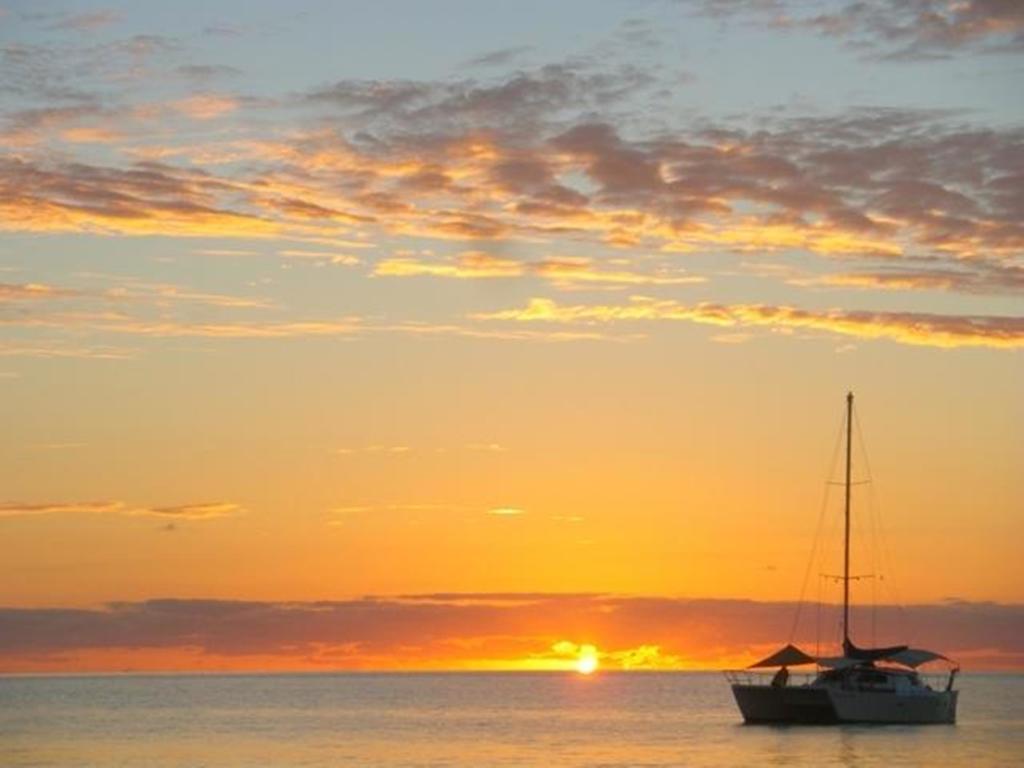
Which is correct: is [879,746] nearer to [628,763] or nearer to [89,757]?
[628,763]

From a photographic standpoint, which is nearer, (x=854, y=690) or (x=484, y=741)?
(x=854, y=690)

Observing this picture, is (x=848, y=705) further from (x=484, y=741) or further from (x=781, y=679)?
(x=484, y=741)

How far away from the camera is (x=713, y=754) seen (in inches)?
4363

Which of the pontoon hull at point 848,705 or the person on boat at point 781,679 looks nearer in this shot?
the pontoon hull at point 848,705

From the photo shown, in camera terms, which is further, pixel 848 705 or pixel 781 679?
pixel 781 679

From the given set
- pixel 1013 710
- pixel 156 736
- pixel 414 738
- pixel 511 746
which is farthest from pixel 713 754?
pixel 1013 710

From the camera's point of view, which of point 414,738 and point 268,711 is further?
point 268,711

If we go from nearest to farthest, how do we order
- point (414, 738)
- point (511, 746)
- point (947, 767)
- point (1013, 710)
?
1. point (947, 767)
2. point (511, 746)
3. point (414, 738)
4. point (1013, 710)

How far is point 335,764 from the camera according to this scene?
104 metres

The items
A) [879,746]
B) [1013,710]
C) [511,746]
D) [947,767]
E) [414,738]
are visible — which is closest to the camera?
[947,767]

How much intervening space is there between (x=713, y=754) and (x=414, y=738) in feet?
93.2

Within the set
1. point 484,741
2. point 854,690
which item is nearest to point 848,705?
point 854,690

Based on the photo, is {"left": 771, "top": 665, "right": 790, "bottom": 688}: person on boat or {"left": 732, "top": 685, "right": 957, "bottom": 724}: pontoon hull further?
{"left": 771, "top": 665, "right": 790, "bottom": 688}: person on boat

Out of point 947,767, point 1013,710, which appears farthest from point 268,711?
point 947,767
